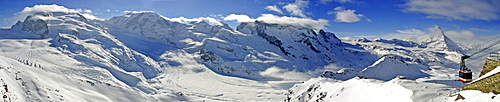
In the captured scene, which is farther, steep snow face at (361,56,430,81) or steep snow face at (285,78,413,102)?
steep snow face at (361,56,430,81)

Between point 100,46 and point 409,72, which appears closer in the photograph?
point 409,72

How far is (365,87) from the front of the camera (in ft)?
139

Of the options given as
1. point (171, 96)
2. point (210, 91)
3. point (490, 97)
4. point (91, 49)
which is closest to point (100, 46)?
point (91, 49)

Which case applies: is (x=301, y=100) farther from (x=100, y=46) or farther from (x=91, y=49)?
(x=100, y=46)

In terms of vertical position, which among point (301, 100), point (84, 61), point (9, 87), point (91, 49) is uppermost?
point (91, 49)

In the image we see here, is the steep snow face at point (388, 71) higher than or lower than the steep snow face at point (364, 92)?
higher

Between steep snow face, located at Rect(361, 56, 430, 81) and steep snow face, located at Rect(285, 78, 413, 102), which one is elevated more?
steep snow face, located at Rect(361, 56, 430, 81)

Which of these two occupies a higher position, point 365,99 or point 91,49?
point 91,49

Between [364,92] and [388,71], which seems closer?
[364,92]

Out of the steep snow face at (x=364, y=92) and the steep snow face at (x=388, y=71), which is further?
the steep snow face at (x=388, y=71)

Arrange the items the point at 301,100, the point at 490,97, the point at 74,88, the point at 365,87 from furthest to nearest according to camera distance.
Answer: the point at 301,100 → the point at 74,88 → the point at 365,87 → the point at 490,97

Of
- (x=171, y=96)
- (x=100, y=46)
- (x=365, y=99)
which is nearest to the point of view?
(x=365, y=99)

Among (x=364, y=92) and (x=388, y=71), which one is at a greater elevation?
(x=388, y=71)

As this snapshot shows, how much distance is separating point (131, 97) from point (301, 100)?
54163 mm
